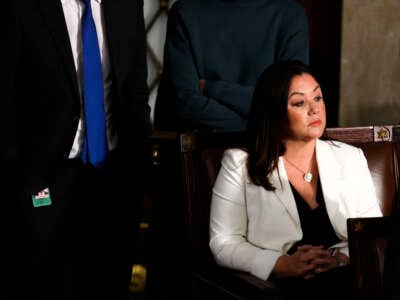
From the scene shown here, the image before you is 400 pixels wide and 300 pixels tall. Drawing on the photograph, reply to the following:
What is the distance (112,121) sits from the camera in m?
1.89

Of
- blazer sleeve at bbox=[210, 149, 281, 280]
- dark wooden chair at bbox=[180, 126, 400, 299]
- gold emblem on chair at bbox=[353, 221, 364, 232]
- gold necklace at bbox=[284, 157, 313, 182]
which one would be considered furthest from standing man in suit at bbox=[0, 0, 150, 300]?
gold emblem on chair at bbox=[353, 221, 364, 232]

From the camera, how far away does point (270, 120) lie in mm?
1744

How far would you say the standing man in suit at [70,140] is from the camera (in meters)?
1.69

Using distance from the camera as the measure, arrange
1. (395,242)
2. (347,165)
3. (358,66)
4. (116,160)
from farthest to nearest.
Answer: (358,66) → (116,160) → (347,165) → (395,242)

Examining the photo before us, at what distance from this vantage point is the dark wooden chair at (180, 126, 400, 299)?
1.60 metres

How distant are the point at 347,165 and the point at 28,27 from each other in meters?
0.83

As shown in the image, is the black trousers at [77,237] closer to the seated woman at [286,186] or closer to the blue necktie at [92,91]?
the blue necktie at [92,91]

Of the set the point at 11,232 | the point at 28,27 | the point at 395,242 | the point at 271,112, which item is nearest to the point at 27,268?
the point at 11,232

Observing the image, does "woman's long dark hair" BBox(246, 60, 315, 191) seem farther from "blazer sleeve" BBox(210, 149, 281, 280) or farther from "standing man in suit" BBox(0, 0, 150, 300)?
"standing man in suit" BBox(0, 0, 150, 300)

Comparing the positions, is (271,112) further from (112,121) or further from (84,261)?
(84,261)

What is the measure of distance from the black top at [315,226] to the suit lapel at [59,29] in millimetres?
615

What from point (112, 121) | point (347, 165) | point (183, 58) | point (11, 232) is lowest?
point (11, 232)

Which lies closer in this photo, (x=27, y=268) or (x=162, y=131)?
(x=27, y=268)

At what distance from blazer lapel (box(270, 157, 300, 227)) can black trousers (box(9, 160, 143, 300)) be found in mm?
441
